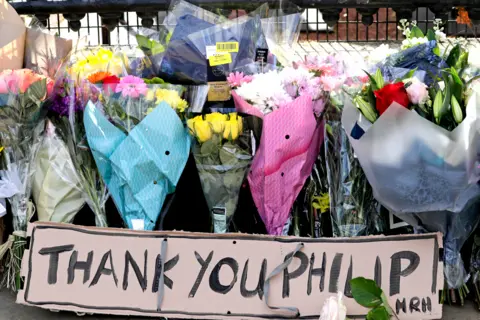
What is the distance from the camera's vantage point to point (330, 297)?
2580mm

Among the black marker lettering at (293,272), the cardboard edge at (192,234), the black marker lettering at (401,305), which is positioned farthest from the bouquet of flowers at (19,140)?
the black marker lettering at (401,305)

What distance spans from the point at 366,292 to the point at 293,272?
12.1 inches

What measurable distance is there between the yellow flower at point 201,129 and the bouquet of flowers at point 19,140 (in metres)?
0.64

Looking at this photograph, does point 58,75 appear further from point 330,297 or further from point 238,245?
point 330,297

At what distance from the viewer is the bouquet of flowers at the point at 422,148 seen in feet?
8.57

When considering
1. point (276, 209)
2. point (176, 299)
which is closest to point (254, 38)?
point (276, 209)

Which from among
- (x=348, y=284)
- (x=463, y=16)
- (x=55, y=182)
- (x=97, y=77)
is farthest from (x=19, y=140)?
(x=463, y=16)

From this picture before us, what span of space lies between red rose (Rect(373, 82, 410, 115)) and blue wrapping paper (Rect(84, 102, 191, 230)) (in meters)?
0.76

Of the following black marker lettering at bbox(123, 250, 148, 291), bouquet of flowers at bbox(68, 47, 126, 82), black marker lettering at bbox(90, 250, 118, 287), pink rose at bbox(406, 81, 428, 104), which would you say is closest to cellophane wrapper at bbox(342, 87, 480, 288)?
pink rose at bbox(406, 81, 428, 104)

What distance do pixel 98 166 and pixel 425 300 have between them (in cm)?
135

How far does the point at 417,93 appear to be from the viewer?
2699 mm

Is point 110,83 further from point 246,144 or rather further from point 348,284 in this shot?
point 348,284

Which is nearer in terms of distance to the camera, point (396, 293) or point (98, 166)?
point (396, 293)

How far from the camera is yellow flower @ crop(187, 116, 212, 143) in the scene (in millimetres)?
2842
